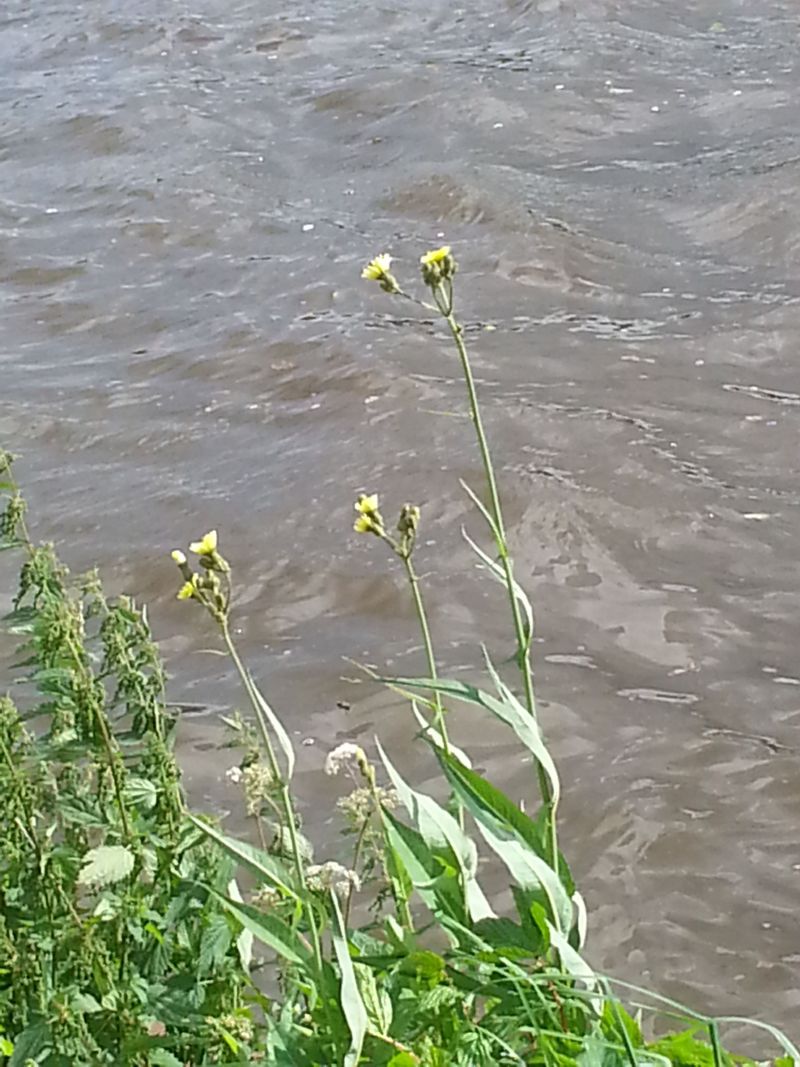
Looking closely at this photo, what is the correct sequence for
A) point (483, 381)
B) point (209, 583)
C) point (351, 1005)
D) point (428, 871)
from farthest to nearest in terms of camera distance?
point (483, 381), point (428, 871), point (351, 1005), point (209, 583)

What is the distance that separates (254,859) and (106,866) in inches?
10.0

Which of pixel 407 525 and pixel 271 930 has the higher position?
pixel 407 525

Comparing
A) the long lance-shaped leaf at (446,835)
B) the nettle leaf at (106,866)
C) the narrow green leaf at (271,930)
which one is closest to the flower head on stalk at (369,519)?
the long lance-shaped leaf at (446,835)

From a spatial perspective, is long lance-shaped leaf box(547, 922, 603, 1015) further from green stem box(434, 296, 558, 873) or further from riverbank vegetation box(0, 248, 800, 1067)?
green stem box(434, 296, 558, 873)

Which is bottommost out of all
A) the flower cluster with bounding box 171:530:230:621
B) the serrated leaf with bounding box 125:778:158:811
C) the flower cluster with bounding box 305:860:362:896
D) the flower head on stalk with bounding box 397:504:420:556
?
the flower cluster with bounding box 305:860:362:896

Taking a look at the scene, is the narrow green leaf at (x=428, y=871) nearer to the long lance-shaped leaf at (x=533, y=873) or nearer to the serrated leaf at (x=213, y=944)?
the long lance-shaped leaf at (x=533, y=873)

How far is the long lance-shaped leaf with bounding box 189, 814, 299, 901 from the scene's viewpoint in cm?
190

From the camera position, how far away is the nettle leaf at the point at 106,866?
2121mm

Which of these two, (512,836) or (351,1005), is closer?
(351,1005)

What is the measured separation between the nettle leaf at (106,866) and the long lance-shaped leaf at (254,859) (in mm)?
184

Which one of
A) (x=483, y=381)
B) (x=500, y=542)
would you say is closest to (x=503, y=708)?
(x=500, y=542)

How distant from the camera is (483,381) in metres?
5.83

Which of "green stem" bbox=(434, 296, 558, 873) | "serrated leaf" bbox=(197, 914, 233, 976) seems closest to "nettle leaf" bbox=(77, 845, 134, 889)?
"serrated leaf" bbox=(197, 914, 233, 976)

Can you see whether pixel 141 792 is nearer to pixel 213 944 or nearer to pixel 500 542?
pixel 213 944
